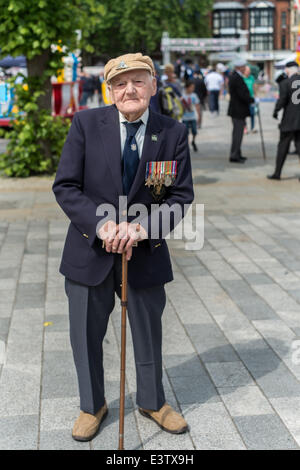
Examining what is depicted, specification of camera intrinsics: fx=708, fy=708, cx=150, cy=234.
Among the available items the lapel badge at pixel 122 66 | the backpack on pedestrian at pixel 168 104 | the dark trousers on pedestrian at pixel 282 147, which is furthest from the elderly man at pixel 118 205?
the dark trousers on pedestrian at pixel 282 147

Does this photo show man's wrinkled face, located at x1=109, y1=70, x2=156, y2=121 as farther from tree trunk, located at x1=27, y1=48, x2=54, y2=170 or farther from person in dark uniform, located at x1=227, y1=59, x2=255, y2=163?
person in dark uniform, located at x1=227, y1=59, x2=255, y2=163

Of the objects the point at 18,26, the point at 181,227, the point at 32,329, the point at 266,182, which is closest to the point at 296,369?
the point at 32,329

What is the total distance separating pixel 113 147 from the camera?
3215 mm

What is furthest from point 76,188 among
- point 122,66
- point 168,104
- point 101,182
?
point 168,104

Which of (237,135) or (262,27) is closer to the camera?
(237,135)

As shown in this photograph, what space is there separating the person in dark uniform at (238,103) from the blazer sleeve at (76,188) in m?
9.91

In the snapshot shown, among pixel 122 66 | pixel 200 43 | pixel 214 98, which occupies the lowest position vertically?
pixel 214 98

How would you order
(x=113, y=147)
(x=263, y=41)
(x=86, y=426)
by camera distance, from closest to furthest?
(x=113, y=147) → (x=86, y=426) → (x=263, y=41)

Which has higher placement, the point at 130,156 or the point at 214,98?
the point at 130,156

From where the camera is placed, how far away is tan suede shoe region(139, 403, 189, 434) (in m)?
3.48

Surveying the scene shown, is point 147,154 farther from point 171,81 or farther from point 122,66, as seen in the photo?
point 171,81

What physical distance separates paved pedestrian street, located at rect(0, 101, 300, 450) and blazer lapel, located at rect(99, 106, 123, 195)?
1267 mm

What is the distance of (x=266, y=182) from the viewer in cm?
1107

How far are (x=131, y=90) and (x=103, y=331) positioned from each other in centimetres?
119
